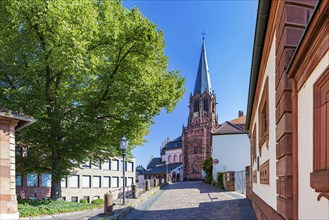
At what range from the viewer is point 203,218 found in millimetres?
12016

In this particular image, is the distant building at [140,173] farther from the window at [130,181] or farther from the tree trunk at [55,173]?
the tree trunk at [55,173]

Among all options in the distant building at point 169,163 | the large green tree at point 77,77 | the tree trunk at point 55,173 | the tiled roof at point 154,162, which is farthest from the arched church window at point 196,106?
the tree trunk at point 55,173

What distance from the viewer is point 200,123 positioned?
7438cm

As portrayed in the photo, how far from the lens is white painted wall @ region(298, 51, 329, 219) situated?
3.30 m

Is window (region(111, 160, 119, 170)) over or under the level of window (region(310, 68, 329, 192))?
under

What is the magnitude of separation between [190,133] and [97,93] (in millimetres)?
61843

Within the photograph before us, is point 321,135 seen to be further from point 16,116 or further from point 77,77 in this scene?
point 77,77

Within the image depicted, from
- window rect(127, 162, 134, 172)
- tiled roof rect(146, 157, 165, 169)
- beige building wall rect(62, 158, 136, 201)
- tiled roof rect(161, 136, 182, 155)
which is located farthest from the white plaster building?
tiled roof rect(146, 157, 165, 169)

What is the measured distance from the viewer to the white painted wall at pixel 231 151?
34.5 m

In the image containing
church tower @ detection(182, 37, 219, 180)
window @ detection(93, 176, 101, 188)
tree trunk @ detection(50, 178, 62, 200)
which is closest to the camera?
tree trunk @ detection(50, 178, 62, 200)

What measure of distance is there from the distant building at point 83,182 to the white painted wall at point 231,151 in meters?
10.6

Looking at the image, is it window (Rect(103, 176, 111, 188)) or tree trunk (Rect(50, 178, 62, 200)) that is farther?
window (Rect(103, 176, 111, 188))

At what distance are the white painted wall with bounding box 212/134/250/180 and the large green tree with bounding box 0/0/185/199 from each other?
61.8 feet

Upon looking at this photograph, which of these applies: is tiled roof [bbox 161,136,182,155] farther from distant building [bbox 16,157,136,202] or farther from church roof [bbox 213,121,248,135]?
church roof [bbox 213,121,248,135]
